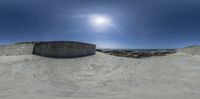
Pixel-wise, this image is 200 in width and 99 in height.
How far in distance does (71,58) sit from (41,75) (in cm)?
418

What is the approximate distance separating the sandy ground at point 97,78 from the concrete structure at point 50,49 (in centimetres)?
78

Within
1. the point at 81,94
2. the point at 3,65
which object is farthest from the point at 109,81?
the point at 3,65

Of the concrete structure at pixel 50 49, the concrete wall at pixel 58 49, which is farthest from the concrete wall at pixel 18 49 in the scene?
the concrete wall at pixel 58 49

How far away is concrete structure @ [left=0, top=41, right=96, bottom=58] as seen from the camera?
2411 cm

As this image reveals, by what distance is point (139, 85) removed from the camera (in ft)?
63.1

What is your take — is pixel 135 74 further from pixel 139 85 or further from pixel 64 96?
pixel 64 96

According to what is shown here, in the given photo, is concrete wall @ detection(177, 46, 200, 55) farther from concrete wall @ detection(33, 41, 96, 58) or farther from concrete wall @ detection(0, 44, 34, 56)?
concrete wall @ detection(0, 44, 34, 56)

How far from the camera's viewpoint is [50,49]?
2409 cm

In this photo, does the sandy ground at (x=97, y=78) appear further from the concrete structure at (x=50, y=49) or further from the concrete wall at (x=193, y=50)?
the concrete wall at (x=193, y=50)

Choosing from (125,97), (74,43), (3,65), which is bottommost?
(125,97)

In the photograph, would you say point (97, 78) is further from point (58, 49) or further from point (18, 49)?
point (18, 49)

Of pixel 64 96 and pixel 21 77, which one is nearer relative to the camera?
pixel 64 96

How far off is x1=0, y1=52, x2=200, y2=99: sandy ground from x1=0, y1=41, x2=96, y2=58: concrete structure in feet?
2.54

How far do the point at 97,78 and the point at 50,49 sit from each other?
217 inches
